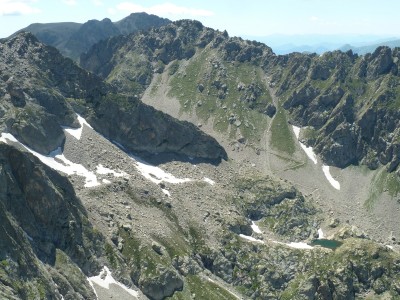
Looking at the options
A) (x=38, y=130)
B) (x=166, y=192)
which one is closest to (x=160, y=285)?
(x=166, y=192)

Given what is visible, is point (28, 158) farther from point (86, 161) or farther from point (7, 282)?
point (86, 161)

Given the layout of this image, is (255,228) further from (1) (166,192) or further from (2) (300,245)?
(1) (166,192)

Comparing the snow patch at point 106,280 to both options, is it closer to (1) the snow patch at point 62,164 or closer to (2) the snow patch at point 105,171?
(1) the snow patch at point 62,164

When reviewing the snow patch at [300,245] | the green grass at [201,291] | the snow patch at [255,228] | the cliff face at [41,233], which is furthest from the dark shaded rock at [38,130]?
the snow patch at [300,245]

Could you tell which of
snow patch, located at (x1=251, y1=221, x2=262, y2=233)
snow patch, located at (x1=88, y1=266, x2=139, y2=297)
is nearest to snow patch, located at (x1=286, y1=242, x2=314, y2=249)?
snow patch, located at (x1=251, y1=221, x2=262, y2=233)

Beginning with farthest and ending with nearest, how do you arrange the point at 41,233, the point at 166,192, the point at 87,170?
1. the point at 166,192
2. the point at 87,170
3. the point at 41,233

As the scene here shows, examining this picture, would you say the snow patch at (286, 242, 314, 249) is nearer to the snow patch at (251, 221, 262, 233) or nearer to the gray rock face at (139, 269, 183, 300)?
the snow patch at (251, 221, 262, 233)
